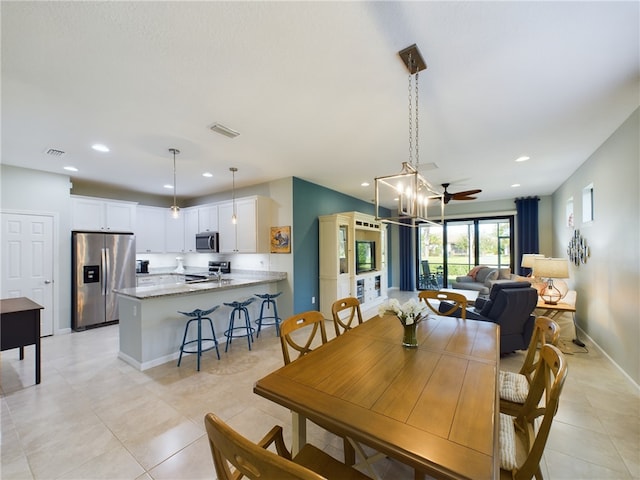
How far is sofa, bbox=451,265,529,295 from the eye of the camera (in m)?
6.63

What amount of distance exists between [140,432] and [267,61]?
9.68ft

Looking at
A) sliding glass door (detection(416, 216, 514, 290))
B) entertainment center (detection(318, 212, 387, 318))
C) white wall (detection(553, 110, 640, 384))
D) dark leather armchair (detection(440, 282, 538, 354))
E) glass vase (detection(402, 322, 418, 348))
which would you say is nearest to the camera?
glass vase (detection(402, 322, 418, 348))

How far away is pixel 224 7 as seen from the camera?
1459mm

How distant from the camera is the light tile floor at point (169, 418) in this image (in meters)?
1.78

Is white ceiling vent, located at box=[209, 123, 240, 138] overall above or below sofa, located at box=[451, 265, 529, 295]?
above

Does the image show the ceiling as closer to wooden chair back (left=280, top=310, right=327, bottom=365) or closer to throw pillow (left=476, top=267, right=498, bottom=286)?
wooden chair back (left=280, top=310, right=327, bottom=365)

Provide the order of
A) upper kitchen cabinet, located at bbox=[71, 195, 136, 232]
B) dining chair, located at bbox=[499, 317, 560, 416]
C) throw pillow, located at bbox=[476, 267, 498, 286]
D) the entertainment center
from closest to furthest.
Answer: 1. dining chair, located at bbox=[499, 317, 560, 416]
2. upper kitchen cabinet, located at bbox=[71, 195, 136, 232]
3. the entertainment center
4. throw pillow, located at bbox=[476, 267, 498, 286]

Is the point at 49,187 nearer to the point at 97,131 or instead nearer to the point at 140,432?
the point at 97,131

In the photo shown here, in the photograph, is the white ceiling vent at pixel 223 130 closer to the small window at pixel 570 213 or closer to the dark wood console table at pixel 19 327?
the dark wood console table at pixel 19 327

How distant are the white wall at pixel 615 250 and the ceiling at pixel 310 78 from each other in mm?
316

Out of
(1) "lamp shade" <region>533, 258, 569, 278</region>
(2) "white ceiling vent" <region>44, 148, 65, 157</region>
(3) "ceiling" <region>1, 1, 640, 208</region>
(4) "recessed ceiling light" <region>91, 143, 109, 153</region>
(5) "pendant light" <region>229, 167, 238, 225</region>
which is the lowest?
(1) "lamp shade" <region>533, 258, 569, 278</region>

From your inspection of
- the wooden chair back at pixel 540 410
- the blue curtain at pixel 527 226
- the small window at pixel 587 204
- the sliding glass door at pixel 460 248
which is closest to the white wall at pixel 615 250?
the small window at pixel 587 204

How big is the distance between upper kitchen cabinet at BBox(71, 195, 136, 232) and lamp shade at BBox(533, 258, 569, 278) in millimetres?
7184

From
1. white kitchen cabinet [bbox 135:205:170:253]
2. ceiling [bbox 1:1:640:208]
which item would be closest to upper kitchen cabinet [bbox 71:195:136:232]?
white kitchen cabinet [bbox 135:205:170:253]
